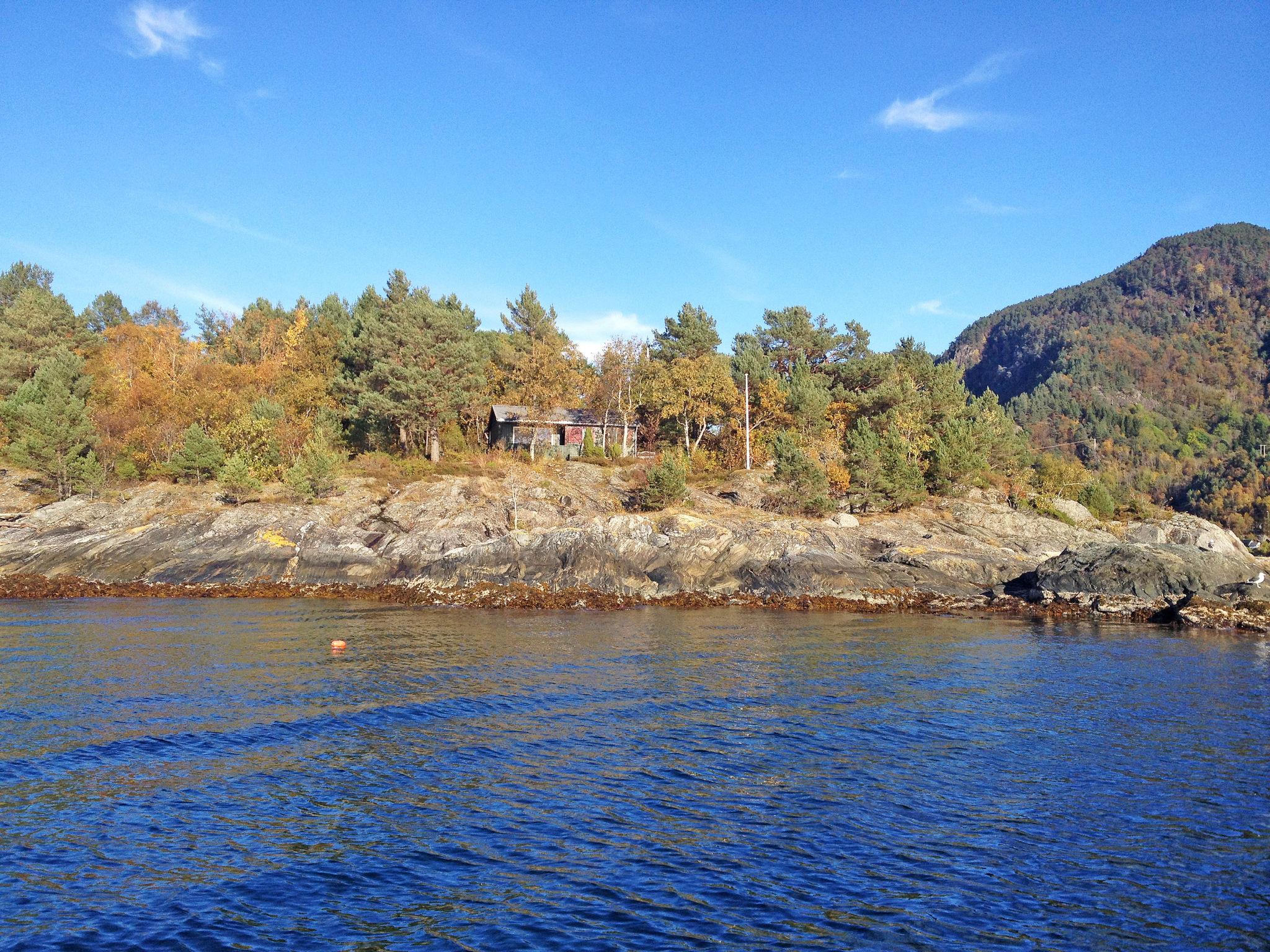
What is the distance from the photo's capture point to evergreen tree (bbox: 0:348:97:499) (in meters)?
53.3

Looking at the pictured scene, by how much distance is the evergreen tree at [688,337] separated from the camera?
2835 inches

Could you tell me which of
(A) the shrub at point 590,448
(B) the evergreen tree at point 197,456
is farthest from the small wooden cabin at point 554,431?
(B) the evergreen tree at point 197,456

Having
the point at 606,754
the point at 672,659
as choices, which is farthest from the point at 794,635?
the point at 606,754

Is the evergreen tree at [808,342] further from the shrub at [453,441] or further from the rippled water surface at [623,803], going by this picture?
the rippled water surface at [623,803]

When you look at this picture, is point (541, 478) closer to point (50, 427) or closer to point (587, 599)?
point (587, 599)

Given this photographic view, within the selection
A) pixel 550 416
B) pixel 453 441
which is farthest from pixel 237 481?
pixel 550 416

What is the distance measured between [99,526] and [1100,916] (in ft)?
186

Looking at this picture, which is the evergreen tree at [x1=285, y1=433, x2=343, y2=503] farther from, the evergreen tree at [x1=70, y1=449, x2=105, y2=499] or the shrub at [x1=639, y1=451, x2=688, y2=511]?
the shrub at [x1=639, y1=451, x2=688, y2=511]

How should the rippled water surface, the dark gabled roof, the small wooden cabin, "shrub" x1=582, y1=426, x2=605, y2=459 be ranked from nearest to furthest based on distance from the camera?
1. the rippled water surface
2. "shrub" x1=582, y1=426, x2=605, y2=459
3. the dark gabled roof
4. the small wooden cabin

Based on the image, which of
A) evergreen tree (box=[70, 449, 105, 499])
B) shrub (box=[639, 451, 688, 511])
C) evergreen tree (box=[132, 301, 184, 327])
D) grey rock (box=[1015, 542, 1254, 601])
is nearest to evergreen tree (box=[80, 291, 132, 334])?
evergreen tree (box=[132, 301, 184, 327])

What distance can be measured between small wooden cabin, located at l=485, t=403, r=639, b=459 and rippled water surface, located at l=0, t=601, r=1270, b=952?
43113 mm

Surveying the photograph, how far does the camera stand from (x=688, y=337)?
7212 centimetres

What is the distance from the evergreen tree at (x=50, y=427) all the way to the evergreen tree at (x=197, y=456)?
21.8 feet

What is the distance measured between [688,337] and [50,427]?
49.5 meters
